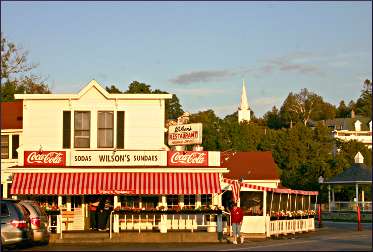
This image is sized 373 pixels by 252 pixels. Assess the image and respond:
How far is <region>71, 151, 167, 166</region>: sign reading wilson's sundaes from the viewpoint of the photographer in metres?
38.4

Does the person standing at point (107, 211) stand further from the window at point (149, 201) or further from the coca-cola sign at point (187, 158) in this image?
the coca-cola sign at point (187, 158)

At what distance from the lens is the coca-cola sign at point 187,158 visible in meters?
38.2

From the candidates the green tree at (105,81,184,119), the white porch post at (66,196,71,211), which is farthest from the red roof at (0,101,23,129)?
the green tree at (105,81,184,119)

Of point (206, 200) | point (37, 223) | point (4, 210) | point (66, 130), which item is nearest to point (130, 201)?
point (206, 200)

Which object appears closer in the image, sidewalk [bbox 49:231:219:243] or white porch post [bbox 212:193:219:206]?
sidewalk [bbox 49:231:219:243]

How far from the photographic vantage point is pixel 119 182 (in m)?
37.5

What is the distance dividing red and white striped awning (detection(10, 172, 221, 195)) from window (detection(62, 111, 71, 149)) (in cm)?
192

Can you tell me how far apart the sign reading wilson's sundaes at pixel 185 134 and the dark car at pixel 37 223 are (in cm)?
1111

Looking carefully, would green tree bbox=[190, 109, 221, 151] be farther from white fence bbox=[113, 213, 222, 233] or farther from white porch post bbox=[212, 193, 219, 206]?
white fence bbox=[113, 213, 222, 233]

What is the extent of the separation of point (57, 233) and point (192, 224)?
238 inches

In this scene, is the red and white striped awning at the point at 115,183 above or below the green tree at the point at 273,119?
below

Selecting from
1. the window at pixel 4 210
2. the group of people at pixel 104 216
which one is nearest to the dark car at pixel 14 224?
the window at pixel 4 210

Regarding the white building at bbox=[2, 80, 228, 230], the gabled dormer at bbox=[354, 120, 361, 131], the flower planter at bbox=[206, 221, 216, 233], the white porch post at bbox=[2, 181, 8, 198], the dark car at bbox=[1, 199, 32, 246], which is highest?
the gabled dormer at bbox=[354, 120, 361, 131]

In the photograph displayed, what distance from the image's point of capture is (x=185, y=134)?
40.5 m
